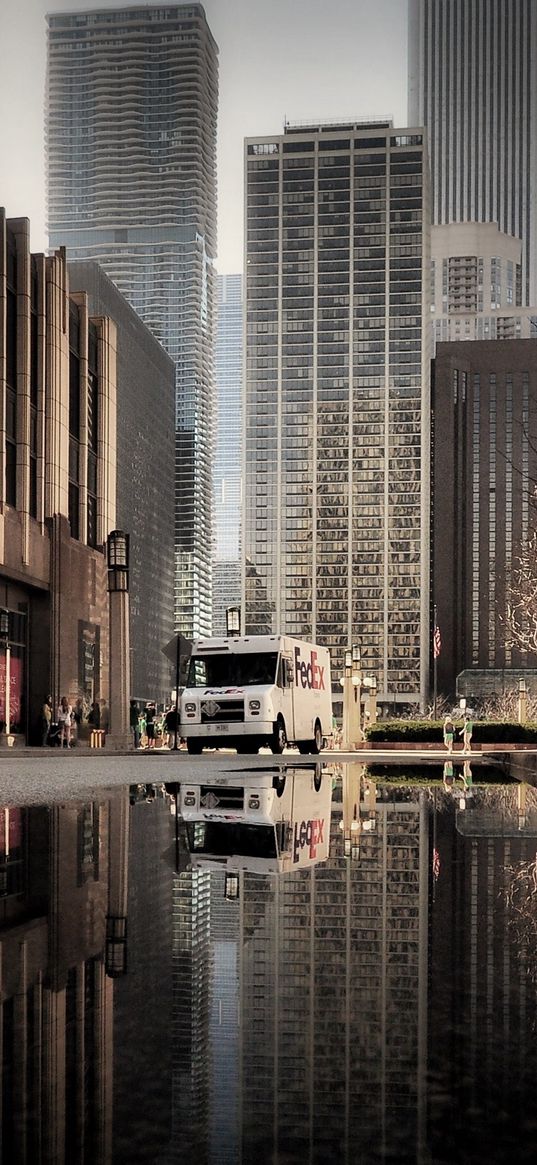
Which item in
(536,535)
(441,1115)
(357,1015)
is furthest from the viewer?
(536,535)

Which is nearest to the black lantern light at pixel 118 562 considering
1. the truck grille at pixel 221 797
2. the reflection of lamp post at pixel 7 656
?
the reflection of lamp post at pixel 7 656

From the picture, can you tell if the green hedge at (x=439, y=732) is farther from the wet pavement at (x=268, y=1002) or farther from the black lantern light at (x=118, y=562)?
the wet pavement at (x=268, y=1002)

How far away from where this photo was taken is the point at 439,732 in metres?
45.7

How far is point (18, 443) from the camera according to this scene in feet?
139

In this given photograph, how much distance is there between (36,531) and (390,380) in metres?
152

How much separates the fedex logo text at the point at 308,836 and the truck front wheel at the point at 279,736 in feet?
63.2

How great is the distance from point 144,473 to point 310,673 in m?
135

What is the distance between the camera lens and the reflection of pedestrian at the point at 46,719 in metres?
41.9

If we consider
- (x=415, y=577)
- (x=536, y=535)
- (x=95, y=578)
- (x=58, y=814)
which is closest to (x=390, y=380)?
(x=415, y=577)

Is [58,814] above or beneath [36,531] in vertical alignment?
beneath

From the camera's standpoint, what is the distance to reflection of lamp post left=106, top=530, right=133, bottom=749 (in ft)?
135

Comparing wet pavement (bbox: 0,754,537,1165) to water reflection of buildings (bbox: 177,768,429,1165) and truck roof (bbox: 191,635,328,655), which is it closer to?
water reflection of buildings (bbox: 177,768,429,1165)

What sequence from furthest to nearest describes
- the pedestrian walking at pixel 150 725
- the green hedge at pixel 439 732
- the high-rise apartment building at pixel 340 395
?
the high-rise apartment building at pixel 340 395
the pedestrian walking at pixel 150 725
the green hedge at pixel 439 732

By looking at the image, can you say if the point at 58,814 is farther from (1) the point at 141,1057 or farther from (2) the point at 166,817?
(1) the point at 141,1057
